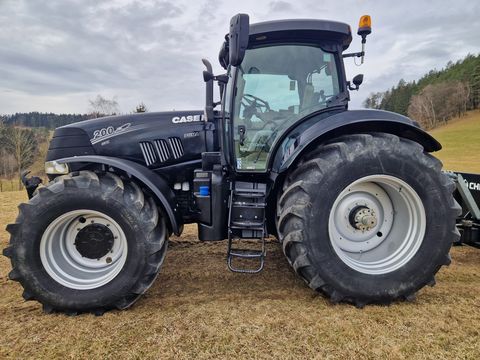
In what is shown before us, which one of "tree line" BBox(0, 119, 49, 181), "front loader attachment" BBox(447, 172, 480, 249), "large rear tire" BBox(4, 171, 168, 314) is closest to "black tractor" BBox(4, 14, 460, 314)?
"large rear tire" BBox(4, 171, 168, 314)

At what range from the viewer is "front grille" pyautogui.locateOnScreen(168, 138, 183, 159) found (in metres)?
3.35

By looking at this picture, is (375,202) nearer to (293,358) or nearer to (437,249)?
(437,249)

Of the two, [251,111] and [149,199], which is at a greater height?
[251,111]

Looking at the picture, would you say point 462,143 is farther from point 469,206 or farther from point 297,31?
point 297,31

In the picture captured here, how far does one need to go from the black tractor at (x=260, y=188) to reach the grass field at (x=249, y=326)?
18cm

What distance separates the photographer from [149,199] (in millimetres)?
2869

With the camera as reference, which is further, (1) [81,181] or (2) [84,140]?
(2) [84,140]

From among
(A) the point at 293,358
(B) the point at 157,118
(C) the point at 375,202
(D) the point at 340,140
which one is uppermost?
(B) the point at 157,118

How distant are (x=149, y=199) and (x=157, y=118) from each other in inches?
37.1

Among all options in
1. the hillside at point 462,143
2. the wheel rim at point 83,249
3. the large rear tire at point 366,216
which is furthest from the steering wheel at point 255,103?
the hillside at point 462,143

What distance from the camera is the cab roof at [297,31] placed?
9.70 feet

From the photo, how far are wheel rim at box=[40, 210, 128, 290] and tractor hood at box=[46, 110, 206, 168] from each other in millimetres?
766

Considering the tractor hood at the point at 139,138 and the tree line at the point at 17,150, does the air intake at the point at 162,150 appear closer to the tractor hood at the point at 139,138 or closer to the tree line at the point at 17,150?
the tractor hood at the point at 139,138

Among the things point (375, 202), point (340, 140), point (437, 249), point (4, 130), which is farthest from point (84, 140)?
point (4, 130)
